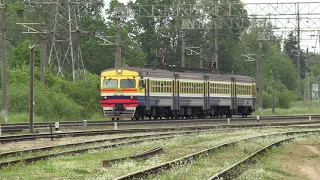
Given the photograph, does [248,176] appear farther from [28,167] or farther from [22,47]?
[22,47]

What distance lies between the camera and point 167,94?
43.3 meters

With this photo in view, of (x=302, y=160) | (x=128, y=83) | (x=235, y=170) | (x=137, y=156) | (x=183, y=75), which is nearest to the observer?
(x=235, y=170)

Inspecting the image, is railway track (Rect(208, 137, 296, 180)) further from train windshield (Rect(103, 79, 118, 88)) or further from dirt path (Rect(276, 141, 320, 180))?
train windshield (Rect(103, 79, 118, 88))

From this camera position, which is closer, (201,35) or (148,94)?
(148,94)

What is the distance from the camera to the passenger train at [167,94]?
1613 inches

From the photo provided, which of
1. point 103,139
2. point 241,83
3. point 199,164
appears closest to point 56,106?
point 241,83

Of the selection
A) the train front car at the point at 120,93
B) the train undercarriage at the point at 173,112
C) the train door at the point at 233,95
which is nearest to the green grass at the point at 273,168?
the train front car at the point at 120,93

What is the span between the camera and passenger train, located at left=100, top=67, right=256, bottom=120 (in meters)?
41.0

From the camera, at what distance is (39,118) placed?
42.5 m

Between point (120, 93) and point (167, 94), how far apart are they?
3.28m

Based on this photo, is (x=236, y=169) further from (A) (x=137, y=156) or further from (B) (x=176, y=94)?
(B) (x=176, y=94)

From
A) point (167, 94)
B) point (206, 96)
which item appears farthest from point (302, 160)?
point (206, 96)

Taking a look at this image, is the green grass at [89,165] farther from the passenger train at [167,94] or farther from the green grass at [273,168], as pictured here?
the passenger train at [167,94]

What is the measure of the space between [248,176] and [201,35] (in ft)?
293
